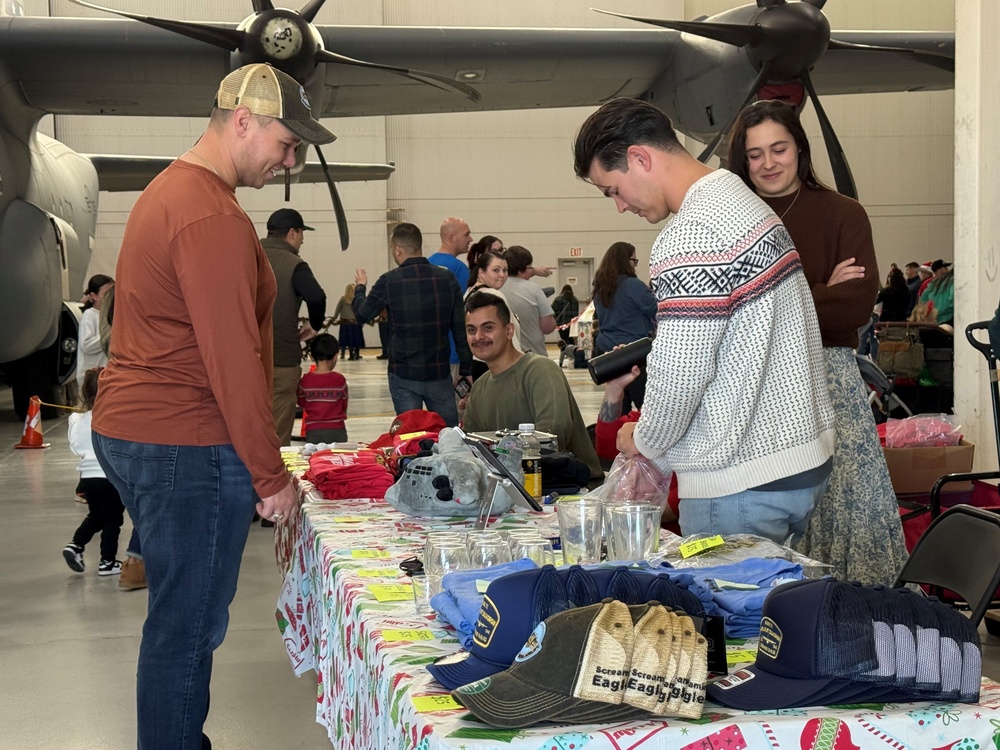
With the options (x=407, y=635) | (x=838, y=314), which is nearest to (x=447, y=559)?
(x=407, y=635)

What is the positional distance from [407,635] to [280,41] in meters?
7.22

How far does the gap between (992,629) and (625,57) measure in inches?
263

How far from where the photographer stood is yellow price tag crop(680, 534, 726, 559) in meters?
1.73

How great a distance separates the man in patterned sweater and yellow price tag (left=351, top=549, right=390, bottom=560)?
1.80 feet

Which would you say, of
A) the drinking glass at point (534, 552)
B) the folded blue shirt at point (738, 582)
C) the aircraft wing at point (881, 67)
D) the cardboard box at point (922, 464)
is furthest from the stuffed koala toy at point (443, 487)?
the aircraft wing at point (881, 67)

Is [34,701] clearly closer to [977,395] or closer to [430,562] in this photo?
[430,562]

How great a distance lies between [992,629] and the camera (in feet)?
11.9

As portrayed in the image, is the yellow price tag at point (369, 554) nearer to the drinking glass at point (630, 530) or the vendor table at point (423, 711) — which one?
the vendor table at point (423, 711)

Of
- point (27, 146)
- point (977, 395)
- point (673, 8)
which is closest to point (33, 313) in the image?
point (27, 146)

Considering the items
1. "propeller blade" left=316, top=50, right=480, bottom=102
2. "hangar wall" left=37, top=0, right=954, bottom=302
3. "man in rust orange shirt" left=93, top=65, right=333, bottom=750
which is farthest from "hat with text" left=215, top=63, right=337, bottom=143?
"hangar wall" left=37, top=0, right=954, bottom=302

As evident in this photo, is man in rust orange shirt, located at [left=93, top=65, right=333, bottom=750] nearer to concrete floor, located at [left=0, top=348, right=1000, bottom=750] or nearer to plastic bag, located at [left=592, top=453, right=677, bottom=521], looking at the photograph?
plastic bag, located at [left=592, top=453, right=677, bottom=521]

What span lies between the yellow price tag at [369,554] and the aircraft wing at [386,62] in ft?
22.2

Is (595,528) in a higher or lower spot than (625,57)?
lower

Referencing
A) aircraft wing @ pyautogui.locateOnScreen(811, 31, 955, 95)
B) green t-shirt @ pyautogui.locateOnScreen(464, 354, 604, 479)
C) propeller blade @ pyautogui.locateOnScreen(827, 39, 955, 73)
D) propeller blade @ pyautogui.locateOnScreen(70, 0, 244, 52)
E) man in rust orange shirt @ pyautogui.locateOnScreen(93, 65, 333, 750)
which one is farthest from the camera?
aircraft wing @ pyautogui.locateOnScreen(811, 31, 955, 95)
